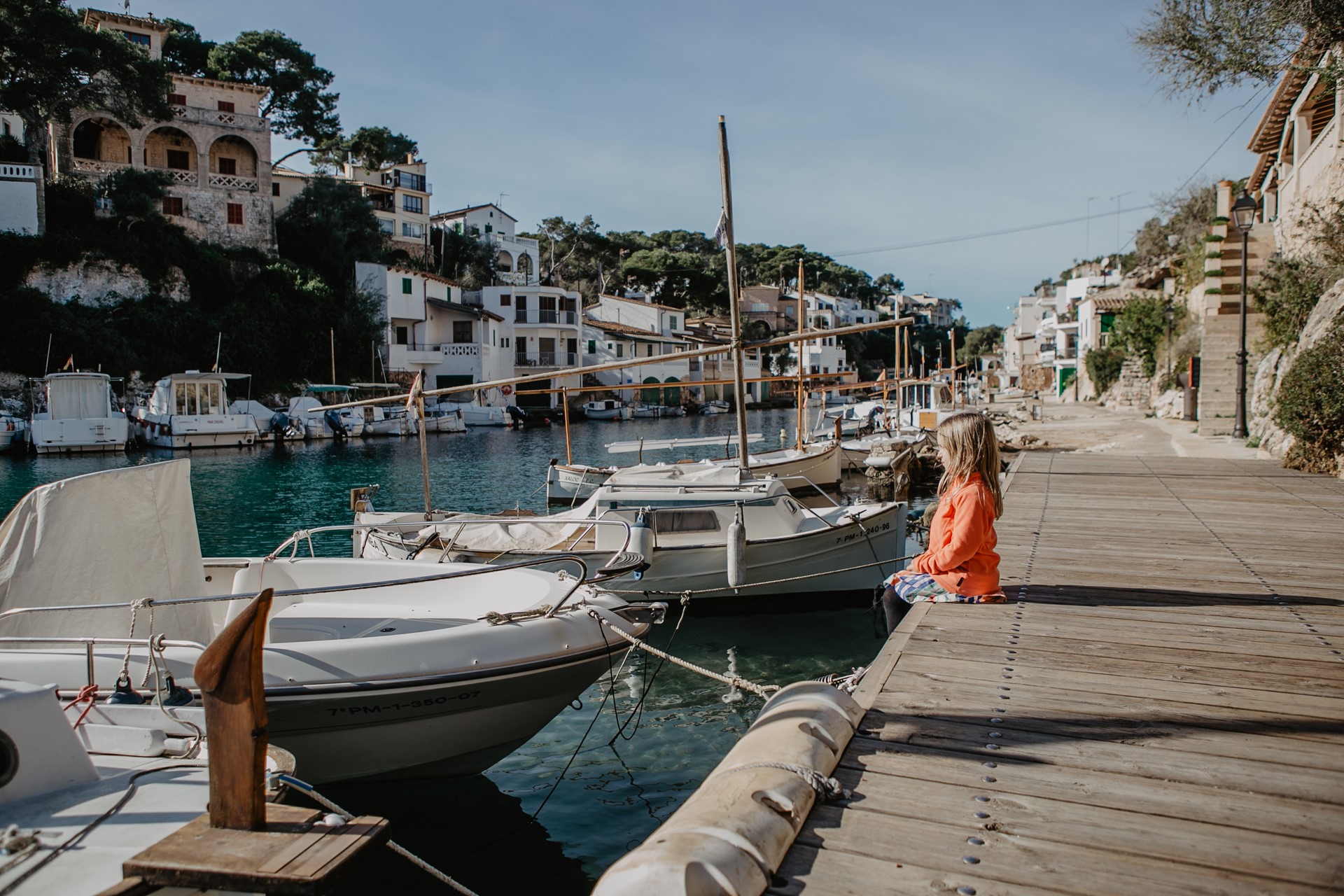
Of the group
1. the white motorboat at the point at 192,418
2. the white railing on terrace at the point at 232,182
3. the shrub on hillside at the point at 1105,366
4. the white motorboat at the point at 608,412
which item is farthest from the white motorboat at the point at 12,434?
the shrub on hillside at the point at 1105,366

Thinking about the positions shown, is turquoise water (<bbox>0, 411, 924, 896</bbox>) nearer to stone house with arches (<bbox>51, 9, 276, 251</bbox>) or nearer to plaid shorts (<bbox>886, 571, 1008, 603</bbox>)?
plaid shorts (<bbox>886, 571, 1008, 603</bbox>)

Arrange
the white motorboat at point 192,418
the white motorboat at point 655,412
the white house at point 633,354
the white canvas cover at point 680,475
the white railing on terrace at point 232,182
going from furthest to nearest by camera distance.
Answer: the white house at point 633,354 < the white motorboat at point 655,412 < the white railing on terrace at point 232,182 < the white motorboat at point 192,418 < the white canvas cover at point 680,475

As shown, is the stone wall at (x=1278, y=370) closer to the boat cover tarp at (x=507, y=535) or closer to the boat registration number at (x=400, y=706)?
the boat cover tarp at (x=507, y=535)

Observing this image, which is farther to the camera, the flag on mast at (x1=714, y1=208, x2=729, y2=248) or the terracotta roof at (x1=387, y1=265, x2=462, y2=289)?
the terracotta roof at (x1=387, y1=265, x2=462, y2=289)

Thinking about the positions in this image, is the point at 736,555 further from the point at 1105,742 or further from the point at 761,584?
the point at 1105,742

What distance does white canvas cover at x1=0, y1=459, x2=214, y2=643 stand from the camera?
5934 millimetres

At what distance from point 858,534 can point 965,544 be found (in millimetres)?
7534

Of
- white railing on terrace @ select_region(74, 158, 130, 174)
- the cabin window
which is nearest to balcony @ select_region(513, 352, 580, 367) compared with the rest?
white railing on terrace @ select_region(74, 158, 130, 174)

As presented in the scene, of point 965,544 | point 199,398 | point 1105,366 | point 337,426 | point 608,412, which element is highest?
point 1105,366

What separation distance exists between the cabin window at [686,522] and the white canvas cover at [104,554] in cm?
684

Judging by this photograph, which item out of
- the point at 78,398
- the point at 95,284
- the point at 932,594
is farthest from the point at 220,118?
the point at 932,594

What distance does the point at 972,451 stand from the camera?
5.45m

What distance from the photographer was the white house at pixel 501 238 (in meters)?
77.5

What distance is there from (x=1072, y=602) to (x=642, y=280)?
284 feet
